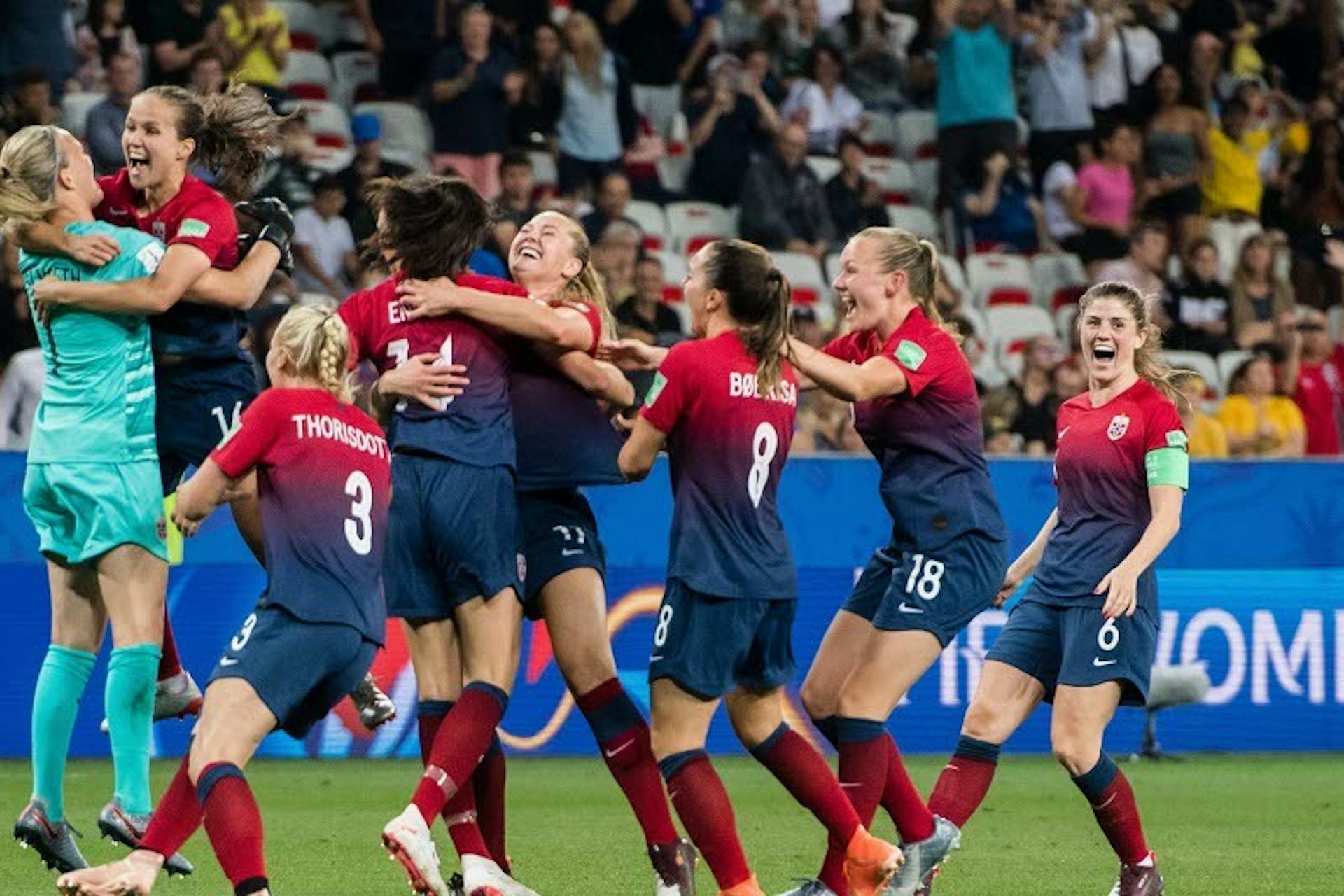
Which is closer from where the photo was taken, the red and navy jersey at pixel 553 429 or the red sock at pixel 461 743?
the red sock at pixel 461 743

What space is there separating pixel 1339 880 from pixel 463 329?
3.67 meters

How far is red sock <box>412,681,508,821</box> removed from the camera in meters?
7.26

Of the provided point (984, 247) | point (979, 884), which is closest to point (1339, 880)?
point (979, 884)

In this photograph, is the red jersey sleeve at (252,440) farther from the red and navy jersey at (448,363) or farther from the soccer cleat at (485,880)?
the soccer cleat at (485,880)

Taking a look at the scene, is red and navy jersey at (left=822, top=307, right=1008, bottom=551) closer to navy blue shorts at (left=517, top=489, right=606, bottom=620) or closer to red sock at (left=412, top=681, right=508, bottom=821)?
navy blue shorts at (left=517, top=489, right=606, bottom=620)

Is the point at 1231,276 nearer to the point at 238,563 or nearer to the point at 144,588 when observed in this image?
the point at 238,563

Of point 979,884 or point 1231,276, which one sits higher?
point 1231,276

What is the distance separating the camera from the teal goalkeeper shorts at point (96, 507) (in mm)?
7801

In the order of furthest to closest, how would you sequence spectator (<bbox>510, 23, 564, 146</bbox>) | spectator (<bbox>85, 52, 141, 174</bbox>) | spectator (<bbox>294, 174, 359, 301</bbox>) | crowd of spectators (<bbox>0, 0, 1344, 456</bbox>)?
1. spectator (<bbox>510, 23, 564, 146</bbox>)
2. crowd of spectators (<bbox>0, 0, 1344, 456</bbox>)
3. spectator (<bbox>294, 174, 359, 301</bbox>)
4. spectator (<bbox>85, 52, 141, 174</bbox>)

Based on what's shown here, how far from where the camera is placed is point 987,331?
1705cm

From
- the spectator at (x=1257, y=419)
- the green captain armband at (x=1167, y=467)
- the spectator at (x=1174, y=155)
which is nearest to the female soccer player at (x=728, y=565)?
the green captain armband at (x=1167, y=467)

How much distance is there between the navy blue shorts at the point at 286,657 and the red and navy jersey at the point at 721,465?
3.48ft

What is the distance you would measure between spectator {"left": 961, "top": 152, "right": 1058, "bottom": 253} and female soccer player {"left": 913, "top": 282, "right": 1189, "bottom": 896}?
32.4ft

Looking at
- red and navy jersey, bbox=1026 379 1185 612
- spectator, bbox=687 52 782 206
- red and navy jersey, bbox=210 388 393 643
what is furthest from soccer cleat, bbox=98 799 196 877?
spectator, bbox=687 52 782 206
